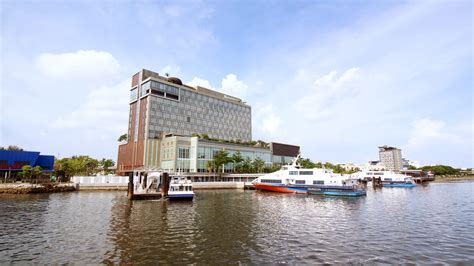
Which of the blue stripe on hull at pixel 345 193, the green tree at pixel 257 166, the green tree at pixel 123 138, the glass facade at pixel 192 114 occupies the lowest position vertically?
the blue stripe on hull at pixel 345 193

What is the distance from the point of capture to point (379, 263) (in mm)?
18375

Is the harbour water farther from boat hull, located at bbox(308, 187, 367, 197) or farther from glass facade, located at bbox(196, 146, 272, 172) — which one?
glass facade, located at bbox(196, 146, 272, 172)

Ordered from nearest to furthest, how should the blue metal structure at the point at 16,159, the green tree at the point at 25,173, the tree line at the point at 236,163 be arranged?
the green tree at the point at 25,173, the blue metal structure at the point at 16,159, the tree line at the point at 236,163

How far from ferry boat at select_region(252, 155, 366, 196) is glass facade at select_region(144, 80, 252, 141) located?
214 feet

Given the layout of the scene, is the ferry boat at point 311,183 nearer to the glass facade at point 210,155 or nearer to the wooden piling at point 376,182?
the wooden piling at point 376,182

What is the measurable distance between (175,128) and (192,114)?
13185mm

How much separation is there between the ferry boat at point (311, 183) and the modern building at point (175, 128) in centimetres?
4342

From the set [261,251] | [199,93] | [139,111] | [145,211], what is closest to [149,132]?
[139,111]

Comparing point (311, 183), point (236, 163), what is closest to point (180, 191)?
point (311, 183)

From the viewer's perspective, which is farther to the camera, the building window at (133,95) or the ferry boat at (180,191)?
the building window at (133,95)

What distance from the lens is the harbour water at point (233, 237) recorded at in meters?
19.6

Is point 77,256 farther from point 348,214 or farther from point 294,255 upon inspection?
point 348,214

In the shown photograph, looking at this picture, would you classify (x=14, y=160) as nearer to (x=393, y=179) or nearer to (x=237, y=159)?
(x=237, y=159)

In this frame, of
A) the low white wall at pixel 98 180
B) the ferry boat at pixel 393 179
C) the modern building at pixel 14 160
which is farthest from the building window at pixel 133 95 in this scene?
the ferry boat at pixel 393 179
